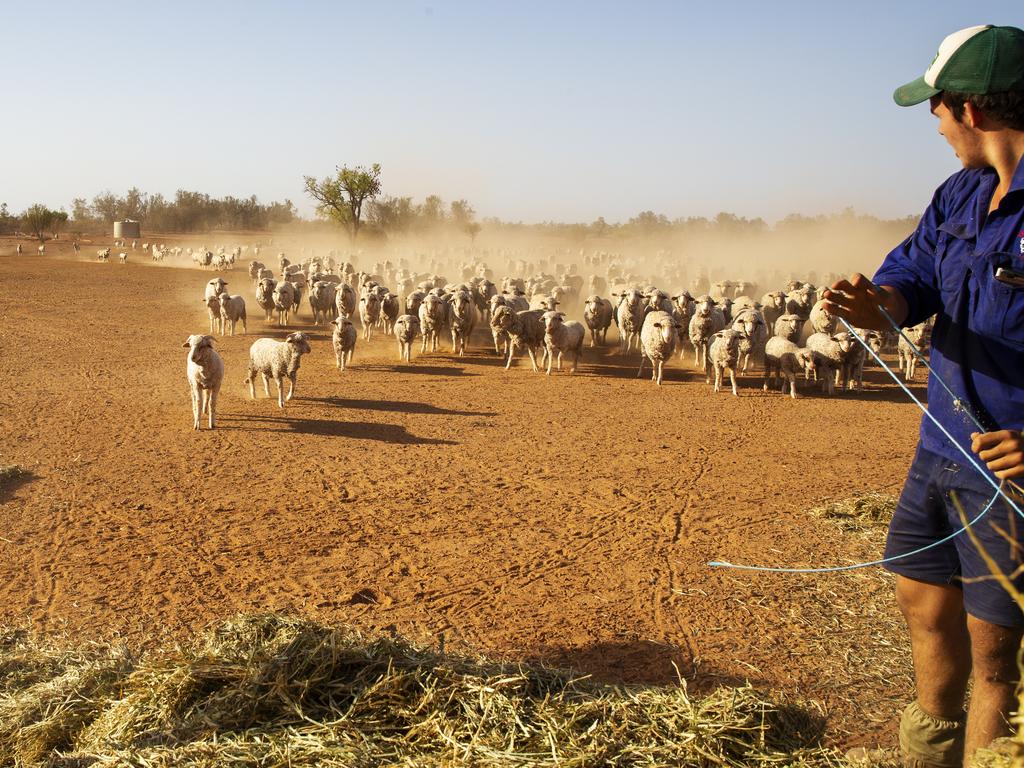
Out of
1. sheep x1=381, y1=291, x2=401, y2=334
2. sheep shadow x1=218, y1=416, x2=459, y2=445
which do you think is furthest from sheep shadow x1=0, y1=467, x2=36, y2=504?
sheep x1=381, y1=291, x2=401, y2=334

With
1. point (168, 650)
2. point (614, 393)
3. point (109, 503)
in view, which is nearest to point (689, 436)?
point (614, 393)

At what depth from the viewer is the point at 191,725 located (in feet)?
13.1

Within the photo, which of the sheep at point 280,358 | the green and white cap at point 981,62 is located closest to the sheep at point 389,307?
the sheep at point 280,358

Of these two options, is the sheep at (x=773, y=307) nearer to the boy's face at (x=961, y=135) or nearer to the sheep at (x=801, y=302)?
the sheep at (x=801, y=302)

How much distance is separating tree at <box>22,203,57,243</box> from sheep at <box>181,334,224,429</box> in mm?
68071

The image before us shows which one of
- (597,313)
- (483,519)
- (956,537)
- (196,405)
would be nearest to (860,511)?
(483,519)

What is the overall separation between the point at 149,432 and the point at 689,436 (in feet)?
28.4

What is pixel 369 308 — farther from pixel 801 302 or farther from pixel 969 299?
pixel 969 299

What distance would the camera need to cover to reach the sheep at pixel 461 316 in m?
20.6

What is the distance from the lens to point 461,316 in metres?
20.6

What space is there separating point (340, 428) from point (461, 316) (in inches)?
331

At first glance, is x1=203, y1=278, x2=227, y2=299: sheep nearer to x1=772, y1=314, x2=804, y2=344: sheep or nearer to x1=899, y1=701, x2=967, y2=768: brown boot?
x1=772, y1=314, x2=804, y2=344: sheep

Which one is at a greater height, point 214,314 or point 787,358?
point 214,314

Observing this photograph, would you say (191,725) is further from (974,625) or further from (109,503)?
(109,503)
